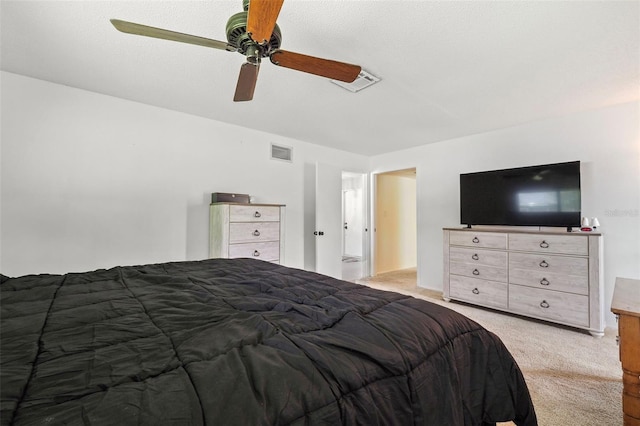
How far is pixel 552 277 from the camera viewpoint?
2.89m

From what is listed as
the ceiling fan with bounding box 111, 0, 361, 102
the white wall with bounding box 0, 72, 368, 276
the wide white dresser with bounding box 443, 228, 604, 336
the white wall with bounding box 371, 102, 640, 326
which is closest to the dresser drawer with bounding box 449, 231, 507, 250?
the wide white dresser with bounding box 443, 228, 604, 336

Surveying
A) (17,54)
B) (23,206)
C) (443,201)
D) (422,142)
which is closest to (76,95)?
(17,54)

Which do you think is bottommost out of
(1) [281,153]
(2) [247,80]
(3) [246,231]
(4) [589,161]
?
(3) [246,231]

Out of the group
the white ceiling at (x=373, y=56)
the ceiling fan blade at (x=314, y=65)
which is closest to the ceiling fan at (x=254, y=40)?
the ceiling fan blade at (x=314, y=65)

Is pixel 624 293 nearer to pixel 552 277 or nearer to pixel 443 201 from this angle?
pixel 552 277

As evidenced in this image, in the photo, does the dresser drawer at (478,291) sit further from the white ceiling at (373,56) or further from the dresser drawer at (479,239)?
the white ceiling at (373,56)

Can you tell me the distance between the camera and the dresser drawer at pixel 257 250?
303 centimetres

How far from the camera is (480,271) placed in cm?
341

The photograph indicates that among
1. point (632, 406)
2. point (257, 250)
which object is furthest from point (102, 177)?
point (632, 406)

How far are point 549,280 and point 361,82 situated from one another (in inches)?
110

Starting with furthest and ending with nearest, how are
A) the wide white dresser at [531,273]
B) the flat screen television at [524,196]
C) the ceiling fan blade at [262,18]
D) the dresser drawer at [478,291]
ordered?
the dresser drawer at [478,291]
the flat screen television at [524,196]
the wide white dresser at [531,273]
the ceiling fan blade at [262,18]

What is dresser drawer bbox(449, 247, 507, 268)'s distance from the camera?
326 cm

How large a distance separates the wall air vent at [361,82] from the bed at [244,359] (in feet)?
5.96

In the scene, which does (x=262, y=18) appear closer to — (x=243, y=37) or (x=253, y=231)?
(x=243, y=37)
